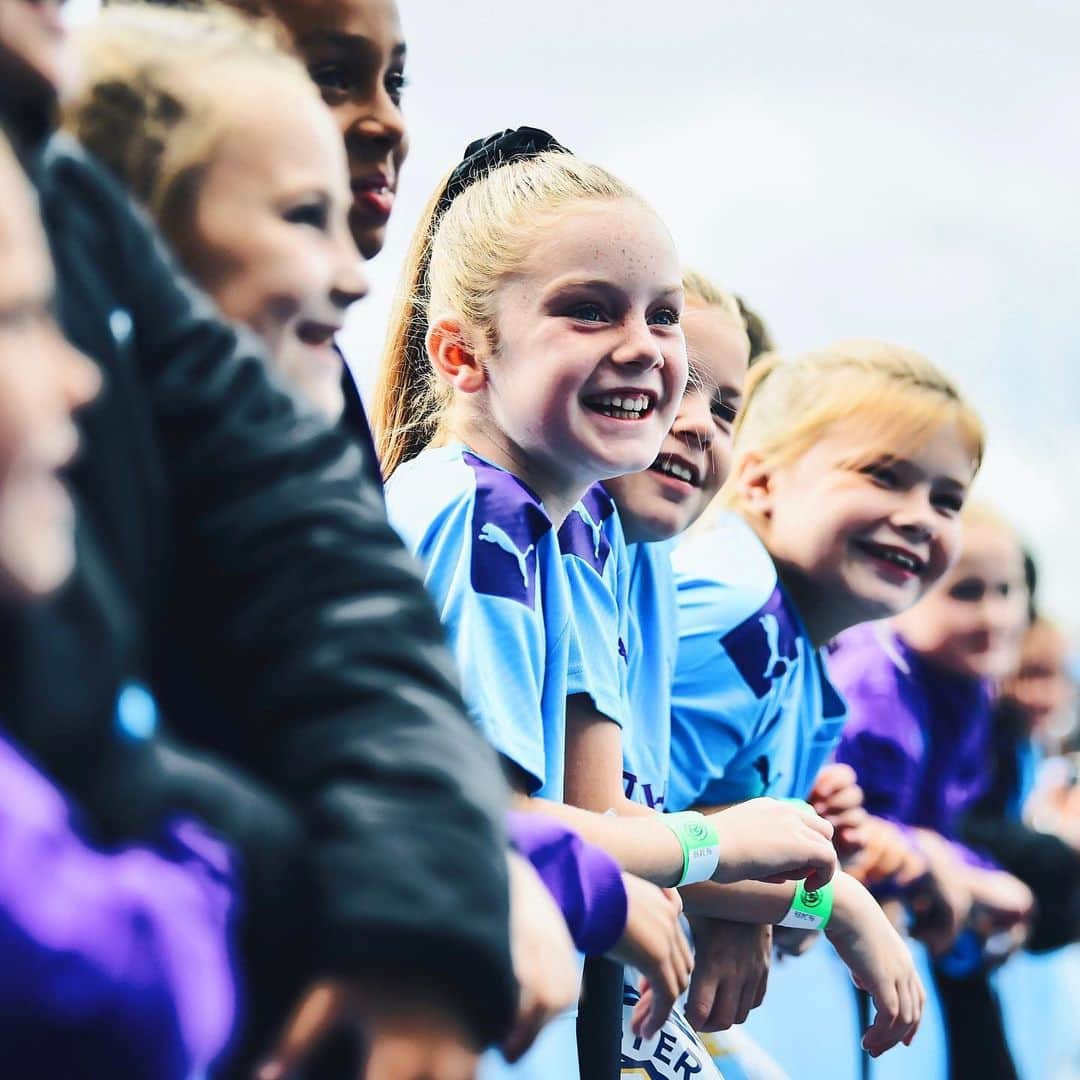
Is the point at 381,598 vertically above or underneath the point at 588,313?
above

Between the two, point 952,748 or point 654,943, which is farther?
point 952,748

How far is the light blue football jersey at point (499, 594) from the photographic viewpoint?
1289mm

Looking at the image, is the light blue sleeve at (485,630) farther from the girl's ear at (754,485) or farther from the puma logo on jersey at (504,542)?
the girl's ear at (754,485)

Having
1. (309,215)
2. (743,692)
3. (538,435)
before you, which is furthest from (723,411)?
(309,215)

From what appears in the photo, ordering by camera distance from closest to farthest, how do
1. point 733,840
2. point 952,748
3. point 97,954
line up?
point 97,954 → point 733,840 → point 952,748

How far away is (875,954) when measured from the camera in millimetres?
1719

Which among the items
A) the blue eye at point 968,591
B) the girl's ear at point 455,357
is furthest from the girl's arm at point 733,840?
the blue eye at point 968,591

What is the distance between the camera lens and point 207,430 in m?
0.73

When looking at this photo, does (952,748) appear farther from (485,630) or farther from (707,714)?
(485,630)

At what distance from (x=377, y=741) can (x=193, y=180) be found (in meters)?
0.33

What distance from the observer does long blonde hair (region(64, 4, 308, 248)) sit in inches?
32.6

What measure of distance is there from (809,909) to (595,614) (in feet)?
1.34

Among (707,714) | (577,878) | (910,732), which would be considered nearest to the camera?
(577,878)

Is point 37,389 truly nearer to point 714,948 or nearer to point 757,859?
point 757,859
